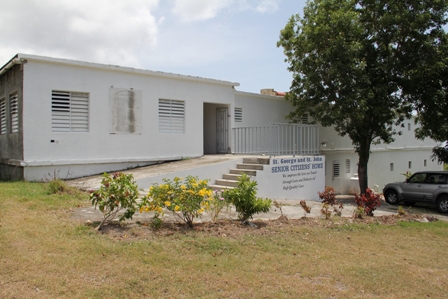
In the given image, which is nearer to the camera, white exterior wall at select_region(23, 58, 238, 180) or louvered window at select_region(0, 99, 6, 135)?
white exterior wall at select_region(23, 58, 238, 180)

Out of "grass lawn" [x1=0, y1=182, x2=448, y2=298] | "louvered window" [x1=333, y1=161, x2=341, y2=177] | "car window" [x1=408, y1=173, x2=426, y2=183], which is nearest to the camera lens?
"grass lawn" [x1=0, y1=182, x2=448, y2=298]

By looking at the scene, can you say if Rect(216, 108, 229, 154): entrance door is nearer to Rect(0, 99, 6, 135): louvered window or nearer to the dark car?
the dark car

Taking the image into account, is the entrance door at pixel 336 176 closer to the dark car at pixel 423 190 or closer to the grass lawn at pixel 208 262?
the dark car at pixel 423 190

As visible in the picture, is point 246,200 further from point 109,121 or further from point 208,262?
point 109,121

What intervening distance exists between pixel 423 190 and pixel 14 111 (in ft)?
49.7

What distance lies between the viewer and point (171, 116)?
48.5ft

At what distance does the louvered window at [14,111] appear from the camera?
1254 centimetres

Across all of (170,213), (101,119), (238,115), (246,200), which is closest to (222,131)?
(238,115)

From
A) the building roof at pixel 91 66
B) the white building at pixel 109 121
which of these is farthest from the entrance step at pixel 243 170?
the building roof at pixel 91 66

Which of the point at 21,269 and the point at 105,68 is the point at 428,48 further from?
the point at 21,269

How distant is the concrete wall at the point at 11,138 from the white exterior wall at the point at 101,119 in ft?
1.24

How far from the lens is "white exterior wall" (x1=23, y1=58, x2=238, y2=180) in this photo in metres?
11.9

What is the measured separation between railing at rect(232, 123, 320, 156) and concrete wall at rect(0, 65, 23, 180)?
26.1ft

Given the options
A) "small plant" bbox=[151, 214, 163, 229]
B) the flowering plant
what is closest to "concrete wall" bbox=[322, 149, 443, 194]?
the flowering plant
